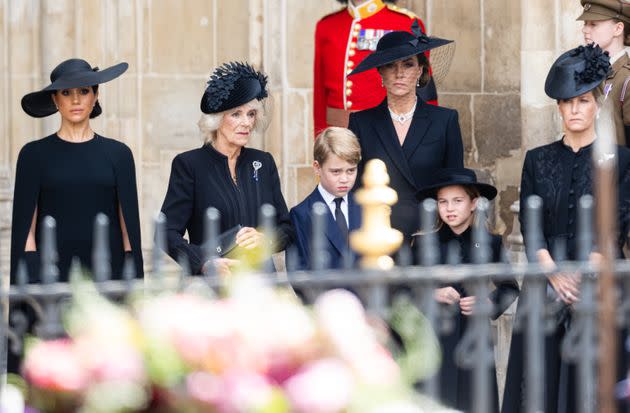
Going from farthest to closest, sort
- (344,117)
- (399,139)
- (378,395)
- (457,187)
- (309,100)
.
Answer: (309,100), (344,117), (399,139), (457,187), (378,395)

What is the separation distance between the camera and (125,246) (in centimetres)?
689

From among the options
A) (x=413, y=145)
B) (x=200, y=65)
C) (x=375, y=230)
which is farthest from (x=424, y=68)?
(x=200, y=65)

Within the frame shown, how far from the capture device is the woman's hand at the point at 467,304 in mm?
6250

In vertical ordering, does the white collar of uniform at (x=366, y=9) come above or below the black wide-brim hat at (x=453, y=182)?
above

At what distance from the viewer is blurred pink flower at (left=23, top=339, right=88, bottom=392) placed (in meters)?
3.59

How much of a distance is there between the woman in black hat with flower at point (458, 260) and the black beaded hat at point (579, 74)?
1.46 ft

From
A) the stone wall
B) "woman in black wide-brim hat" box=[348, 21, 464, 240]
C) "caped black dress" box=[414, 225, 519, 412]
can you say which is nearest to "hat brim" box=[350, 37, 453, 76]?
"woman in black wide-brim hat" box=[348, 21, 464, 240]

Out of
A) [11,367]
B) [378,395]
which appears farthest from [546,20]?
[378,395]

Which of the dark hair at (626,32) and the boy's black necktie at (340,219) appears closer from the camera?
the boy's black necktie at (340,219)

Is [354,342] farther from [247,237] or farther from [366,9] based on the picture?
[366,9]

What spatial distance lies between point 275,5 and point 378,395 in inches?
239

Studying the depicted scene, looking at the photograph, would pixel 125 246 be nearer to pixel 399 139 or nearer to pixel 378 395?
pixel 399 139

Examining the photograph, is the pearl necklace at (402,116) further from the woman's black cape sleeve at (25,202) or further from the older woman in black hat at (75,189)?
the woman's black cape sleeve at (25,202)

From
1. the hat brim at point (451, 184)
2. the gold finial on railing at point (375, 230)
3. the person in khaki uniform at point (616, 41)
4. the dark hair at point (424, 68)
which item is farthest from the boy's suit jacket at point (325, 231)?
the person in khaki uniform at point (616, 41)
